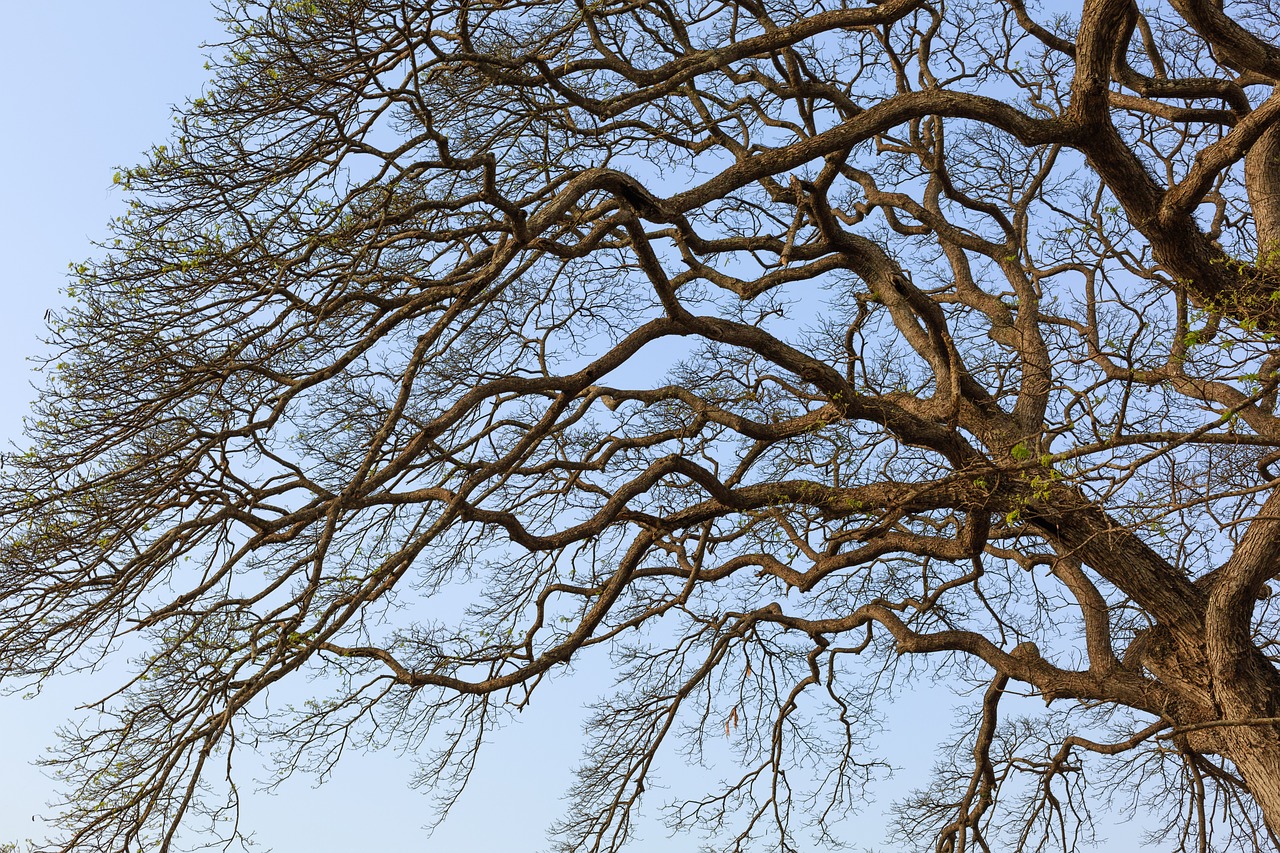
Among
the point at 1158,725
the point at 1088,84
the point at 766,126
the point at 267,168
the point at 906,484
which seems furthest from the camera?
the point at 766,126

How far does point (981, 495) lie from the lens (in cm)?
652

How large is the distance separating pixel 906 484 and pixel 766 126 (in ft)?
11.4

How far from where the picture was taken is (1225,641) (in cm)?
709

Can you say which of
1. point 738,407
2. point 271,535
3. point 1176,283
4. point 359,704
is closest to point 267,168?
point 271,535

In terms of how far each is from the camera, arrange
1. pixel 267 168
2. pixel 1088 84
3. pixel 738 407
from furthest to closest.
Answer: pixel 738 407, pixel 1088 84, pixel 267 168

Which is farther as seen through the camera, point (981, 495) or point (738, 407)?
point (738, 407)

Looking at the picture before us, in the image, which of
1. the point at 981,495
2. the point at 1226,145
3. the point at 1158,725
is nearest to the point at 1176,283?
the point at 1226,145

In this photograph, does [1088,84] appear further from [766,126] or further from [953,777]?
[953,777]

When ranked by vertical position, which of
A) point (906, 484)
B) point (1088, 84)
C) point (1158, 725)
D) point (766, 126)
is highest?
point (766, 126)

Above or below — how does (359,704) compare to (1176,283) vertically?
below

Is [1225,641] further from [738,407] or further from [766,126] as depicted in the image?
[766,126]

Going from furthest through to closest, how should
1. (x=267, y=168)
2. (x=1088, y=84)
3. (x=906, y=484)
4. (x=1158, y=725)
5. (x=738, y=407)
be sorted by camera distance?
(x=738, y=407) → (x=1158, y=725) → (x=906, y=484) → (x=1088, y=84) → (x=267, y=168)

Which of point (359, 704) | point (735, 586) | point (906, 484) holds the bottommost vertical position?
point (359, 704)

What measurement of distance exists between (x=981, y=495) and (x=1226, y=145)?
2431 mm
